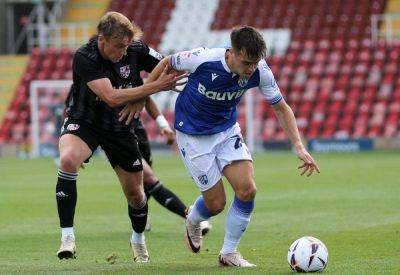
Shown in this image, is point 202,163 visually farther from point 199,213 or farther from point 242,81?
point 242,81

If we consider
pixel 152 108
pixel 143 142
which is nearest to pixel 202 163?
pixel 152 108

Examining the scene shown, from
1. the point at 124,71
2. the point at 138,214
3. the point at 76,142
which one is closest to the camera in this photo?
the point at 76,142

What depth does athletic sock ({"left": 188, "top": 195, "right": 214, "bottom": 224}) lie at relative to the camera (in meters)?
9.21

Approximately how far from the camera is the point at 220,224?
1299 cm

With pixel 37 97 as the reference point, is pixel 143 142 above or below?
above

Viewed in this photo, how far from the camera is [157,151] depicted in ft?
107

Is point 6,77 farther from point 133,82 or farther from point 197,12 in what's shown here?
point 133,82

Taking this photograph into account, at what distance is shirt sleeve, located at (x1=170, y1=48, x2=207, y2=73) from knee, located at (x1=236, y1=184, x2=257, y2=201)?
1.04 meters

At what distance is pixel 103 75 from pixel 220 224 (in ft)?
14.3

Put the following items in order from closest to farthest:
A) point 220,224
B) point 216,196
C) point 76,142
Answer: point 216,196 → point 76,142 → point 220,224

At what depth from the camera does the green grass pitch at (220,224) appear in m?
9.05

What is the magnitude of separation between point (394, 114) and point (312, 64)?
368 centimetres

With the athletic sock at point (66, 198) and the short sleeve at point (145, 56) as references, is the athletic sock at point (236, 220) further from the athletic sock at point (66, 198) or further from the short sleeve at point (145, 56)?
the short sleeve at point (145, 56)

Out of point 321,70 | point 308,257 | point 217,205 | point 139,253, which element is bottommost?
point 321,70
